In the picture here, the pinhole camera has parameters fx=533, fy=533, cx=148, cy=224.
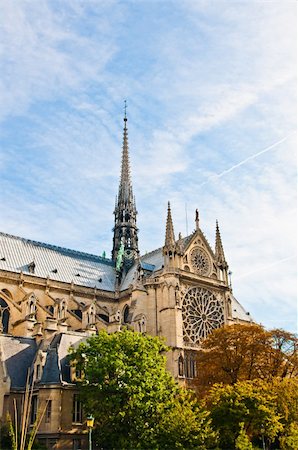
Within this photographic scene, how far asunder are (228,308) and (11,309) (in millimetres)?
24783

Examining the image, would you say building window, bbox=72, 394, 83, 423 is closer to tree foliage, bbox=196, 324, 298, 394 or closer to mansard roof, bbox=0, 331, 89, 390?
mansard roof, bbox=0, 331, 89, 390

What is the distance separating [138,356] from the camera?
33.9 m

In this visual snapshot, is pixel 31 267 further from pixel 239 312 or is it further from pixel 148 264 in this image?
pixel 239 312

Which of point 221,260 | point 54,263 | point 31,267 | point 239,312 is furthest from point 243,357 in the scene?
point 239,312

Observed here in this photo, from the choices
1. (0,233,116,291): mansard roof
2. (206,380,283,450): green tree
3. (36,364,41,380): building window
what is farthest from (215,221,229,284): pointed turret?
(36,364,41,380): building window

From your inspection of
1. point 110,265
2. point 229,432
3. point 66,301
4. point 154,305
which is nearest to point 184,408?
point 229,432

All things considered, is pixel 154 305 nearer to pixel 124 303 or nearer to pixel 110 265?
pixel 124 303

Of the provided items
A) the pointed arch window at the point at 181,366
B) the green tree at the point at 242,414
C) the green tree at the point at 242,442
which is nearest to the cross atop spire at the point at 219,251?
the pointed arch window at the point at 181,366

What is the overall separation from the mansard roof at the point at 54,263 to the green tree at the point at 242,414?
28.5 meters

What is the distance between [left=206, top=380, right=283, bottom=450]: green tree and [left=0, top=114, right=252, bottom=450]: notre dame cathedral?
10.4 meters

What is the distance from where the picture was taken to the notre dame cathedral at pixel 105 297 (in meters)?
39.9

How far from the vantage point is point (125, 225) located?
→ 75188mm

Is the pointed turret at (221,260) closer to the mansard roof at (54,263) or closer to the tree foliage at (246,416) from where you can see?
the mansard roof at (54,263)

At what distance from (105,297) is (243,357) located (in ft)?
68.7
